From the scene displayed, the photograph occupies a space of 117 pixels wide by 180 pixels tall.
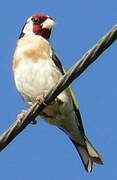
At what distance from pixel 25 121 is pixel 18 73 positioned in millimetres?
2131

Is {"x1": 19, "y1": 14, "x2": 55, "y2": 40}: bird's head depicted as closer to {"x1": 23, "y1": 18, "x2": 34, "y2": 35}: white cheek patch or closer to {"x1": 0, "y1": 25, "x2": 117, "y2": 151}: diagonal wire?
{"x1": 23, "y1": 18, "x2": 34, "y2": 35}: white cheek patch

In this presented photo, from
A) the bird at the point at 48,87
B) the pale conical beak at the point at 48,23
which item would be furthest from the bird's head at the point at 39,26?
the bird at the point at 48,87

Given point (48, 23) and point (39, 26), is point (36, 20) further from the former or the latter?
point (48, 23)

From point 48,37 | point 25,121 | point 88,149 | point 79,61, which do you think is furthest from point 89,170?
point 79,61

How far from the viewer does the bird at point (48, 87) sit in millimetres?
6570

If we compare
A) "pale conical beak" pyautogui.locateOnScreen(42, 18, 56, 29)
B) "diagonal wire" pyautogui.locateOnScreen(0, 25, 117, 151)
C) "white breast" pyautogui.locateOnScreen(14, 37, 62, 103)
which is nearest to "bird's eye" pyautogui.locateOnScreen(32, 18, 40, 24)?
"pale conical beak" pyautogui.locateOnScreen(42, 18, 56, 29)

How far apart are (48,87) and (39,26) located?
137 centimetres

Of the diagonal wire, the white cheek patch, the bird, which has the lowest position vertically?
the diagonal wire

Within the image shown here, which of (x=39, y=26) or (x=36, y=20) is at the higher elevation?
(x=36, y=20)

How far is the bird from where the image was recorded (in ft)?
21.6

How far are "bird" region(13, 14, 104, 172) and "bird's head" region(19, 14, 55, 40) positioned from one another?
0.58 feet

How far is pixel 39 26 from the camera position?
7.68 m

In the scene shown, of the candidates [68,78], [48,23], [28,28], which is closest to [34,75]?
[48,23]

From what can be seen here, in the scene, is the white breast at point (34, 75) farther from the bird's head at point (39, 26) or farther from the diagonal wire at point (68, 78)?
the diagonal wire at point (68, 78)
